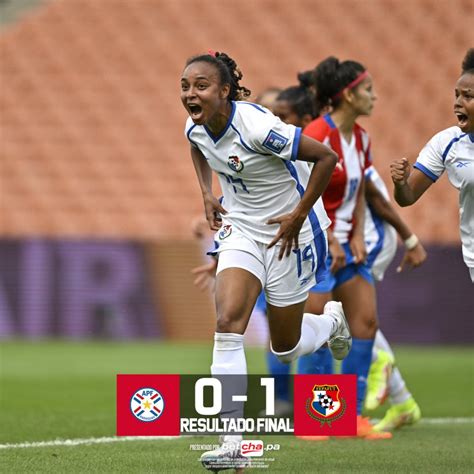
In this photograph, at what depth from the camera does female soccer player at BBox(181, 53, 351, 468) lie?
510 cm

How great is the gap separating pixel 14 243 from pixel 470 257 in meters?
9.57

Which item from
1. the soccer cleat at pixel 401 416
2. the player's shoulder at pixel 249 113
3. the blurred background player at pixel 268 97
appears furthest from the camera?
the blurred background player at pixel 268 97

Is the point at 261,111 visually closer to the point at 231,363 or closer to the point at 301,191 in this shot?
the point at 301,191

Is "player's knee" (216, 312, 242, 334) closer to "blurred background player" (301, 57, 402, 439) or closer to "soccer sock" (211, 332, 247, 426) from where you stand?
"soccer sock" (211, 332, 247, 426)

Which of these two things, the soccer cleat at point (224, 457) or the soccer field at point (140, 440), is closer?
the soccer cleat at point (224, 457)

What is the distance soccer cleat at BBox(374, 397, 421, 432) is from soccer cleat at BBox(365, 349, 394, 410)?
0.38 ft

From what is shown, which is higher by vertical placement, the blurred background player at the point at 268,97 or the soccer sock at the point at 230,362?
the blurred background player at the point at 268,97

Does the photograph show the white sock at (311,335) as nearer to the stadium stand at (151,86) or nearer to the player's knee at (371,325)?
the player's knee at (371,325)

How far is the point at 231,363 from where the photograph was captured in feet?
16.2

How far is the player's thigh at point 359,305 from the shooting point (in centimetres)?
679

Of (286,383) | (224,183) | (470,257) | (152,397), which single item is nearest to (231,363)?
(152,397)

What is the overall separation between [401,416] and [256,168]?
8.25 ft

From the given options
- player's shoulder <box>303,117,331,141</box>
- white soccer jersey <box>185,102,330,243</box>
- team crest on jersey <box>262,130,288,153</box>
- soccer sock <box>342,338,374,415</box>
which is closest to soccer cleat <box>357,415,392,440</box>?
soccer sock <box>342,338,374,415</box>

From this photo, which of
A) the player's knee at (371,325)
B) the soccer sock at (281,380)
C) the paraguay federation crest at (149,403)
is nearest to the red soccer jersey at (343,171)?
the player's knee at (371,325)
